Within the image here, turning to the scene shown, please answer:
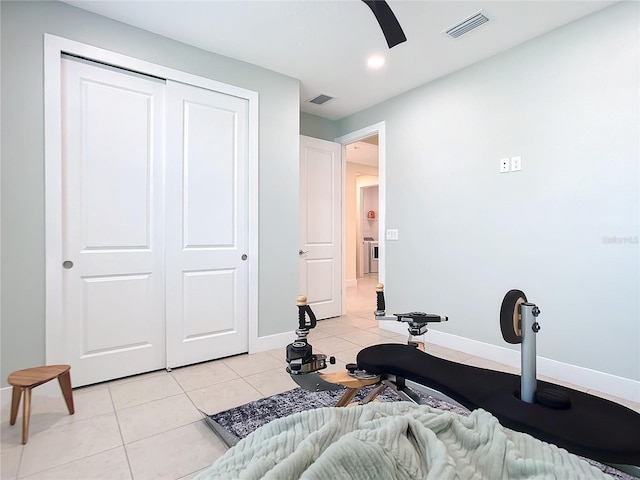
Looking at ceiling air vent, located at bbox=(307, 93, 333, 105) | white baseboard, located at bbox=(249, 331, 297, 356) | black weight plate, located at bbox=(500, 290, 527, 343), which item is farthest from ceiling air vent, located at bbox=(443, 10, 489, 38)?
white baseboard, located at bbox=(249, 331, 297, 356)

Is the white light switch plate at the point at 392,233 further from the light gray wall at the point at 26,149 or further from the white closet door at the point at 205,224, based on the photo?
the light gray wall at the point at 26,149

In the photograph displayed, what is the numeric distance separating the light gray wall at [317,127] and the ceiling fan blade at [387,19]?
9.17ft

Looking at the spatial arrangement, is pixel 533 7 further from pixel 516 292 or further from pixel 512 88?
pixel 516 292

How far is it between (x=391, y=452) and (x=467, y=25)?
2864 millimetres

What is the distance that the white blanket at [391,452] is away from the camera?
28.8 inches

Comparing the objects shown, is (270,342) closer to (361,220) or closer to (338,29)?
(338,29)

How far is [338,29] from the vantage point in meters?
2.53

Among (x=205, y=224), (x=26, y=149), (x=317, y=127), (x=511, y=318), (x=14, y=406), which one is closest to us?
(x=511, y=318)

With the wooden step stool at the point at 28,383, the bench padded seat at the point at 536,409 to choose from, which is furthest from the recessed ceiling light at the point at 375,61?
the wooden step stool at the point at 28,383

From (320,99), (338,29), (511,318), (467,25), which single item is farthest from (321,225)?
(511,318)

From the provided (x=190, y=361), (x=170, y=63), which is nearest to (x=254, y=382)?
(x=190, y=361)

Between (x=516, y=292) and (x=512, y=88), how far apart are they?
213 centimetres

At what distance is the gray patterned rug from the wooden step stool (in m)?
0.85

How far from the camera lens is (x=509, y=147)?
2801mm
